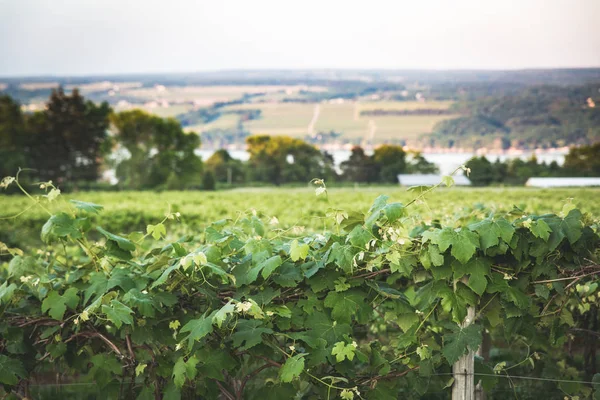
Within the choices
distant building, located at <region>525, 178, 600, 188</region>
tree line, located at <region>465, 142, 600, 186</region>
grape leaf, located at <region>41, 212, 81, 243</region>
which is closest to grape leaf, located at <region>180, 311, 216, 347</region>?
grape leaf, located at <region>41, 212, 81, 243</region>

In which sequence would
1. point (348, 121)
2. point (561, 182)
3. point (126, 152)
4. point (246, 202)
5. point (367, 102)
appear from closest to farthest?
1. point (561, 182)
2. point (246, 202)
3. point (348, 121)
4. point (367, 102)
5. point (126, 152)

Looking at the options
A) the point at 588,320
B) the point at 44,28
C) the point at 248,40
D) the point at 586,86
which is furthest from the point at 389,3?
the point at 588,320

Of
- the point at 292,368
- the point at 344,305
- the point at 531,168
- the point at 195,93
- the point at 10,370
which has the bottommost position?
the point at 531,168

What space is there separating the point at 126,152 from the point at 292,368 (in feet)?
18.9

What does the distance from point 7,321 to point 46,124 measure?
19.1 ft

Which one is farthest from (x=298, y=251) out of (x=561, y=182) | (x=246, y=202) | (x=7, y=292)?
(x=246, y=202)

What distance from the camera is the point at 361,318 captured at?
161 cm

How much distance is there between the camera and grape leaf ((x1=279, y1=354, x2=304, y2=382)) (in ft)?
4.87

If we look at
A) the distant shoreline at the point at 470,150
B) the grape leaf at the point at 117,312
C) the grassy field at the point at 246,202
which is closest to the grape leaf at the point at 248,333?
the grape leaf at the point at 117,312

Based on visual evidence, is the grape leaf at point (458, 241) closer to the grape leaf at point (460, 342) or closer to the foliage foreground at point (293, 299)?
the foliage foreground at point (293, 299)

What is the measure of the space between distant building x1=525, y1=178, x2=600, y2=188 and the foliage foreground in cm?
392

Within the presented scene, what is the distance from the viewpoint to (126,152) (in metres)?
6.91

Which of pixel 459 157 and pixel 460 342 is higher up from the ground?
pixel 460 342

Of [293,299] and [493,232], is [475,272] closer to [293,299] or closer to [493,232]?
[493,232]
